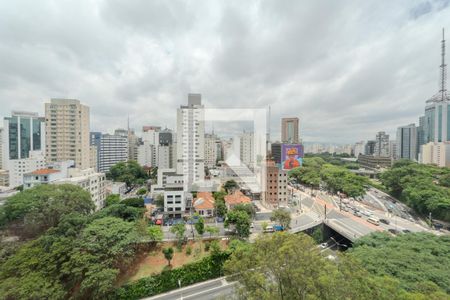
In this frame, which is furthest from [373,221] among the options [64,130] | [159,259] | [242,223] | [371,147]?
[371,147]

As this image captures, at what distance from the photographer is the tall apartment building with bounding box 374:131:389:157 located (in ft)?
219

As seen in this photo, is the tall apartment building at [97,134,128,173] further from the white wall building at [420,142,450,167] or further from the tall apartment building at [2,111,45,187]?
the white wall building at [420,142,450,167]

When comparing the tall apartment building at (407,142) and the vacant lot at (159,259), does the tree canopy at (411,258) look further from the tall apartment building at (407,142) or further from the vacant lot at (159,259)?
the tall apartment building at (407,142)

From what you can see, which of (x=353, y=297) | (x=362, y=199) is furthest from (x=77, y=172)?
(x=362, y=199)

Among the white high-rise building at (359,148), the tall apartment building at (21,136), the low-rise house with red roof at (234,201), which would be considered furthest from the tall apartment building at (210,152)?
the white high-rise building at (359,148)

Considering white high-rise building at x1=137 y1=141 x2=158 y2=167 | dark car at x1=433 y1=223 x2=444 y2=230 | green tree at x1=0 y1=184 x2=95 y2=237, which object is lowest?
dark car at x1=433 y1=223 x2=444 y2=230

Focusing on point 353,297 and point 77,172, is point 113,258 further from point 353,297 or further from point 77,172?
point 77,172

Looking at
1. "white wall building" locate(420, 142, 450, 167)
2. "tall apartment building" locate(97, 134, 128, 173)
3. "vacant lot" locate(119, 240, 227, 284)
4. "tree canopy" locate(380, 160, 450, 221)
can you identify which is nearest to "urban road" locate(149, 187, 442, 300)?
"vacant lot" locate(119, 240, 227, 284)

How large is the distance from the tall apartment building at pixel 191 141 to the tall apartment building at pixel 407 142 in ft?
218

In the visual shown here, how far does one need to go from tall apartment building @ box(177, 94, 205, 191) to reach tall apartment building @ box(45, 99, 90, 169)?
45.4 feet

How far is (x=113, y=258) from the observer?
9734mm

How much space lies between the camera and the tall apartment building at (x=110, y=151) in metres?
41.6

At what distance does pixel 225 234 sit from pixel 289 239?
910cm

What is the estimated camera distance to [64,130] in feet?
82.7
